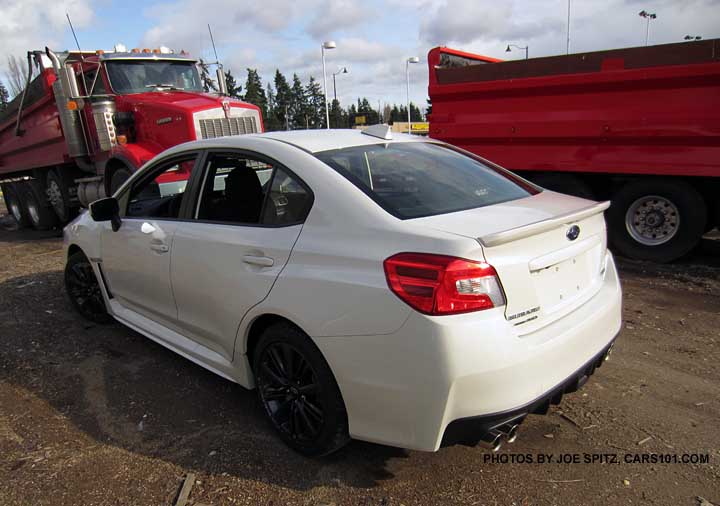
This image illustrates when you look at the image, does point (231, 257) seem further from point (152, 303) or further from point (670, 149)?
point (670, 149)

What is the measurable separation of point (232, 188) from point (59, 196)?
869 centimetres

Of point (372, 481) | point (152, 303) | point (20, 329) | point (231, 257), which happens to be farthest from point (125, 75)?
point (372, 481)

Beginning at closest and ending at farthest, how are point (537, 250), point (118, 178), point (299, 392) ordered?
point (537, 250) < point (299, 392) < point (118, 178)

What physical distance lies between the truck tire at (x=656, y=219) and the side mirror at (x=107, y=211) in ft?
17.8

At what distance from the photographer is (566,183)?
6.55 metres

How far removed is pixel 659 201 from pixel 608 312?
161 inches

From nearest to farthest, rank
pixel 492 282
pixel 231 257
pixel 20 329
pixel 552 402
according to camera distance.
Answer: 1. pixel 492 282
2. pixel 552 402
3. pixel 231 257
4. pixel 20 329

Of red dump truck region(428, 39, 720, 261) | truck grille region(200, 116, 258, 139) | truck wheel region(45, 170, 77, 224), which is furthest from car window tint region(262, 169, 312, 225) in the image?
truck wheel region(45, 170, 77, 224)

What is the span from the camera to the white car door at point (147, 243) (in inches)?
133

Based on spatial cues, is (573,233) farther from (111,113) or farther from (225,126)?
(111,113)

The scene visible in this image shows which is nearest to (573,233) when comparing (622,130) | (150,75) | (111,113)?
(622,130)

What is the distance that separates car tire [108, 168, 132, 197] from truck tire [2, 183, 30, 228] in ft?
15.1

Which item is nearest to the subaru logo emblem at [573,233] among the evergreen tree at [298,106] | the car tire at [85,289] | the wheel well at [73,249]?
the car tire at [85,289]

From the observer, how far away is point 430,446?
2094mm
